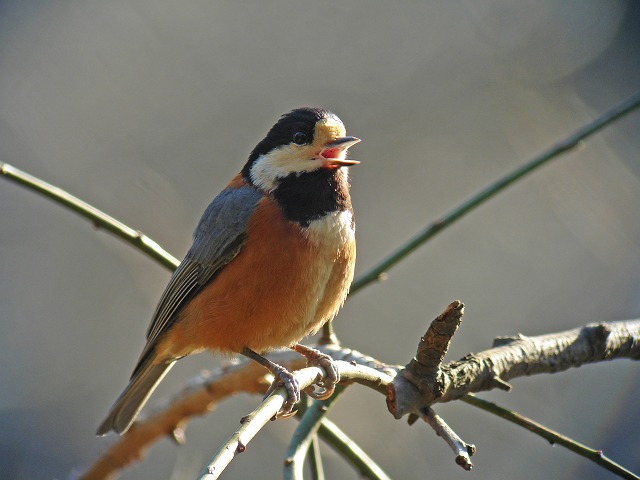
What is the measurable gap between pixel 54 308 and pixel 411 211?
11.9ft

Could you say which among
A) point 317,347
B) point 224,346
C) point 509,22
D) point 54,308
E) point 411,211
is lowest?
point 54,308

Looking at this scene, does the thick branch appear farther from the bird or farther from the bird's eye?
the bird's eye

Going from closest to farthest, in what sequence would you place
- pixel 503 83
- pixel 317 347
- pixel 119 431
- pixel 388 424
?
pixel 317 347 → pixel 119 431 → pixel 388 424 → pixel 503 83

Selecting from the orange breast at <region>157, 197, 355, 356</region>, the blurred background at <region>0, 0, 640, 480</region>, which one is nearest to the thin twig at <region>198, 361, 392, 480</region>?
the orange breast at <region>157, 197, 355, 356</region>

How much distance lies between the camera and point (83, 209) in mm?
3623

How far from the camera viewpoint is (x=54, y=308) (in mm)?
7695

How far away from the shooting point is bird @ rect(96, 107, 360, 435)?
13.1 ft

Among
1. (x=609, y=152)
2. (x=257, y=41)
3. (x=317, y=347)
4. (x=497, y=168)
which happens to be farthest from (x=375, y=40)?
(x=317, y=347)

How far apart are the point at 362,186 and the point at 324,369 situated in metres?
4.38

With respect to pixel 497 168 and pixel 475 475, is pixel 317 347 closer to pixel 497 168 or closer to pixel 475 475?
pixel 475 475

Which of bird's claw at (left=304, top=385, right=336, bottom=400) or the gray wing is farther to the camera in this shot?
the gray wing

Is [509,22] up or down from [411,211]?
up

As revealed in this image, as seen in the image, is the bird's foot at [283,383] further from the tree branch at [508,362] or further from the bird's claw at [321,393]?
the tree branch at [508,362]

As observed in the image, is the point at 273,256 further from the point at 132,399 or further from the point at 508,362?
the point at 132,399
